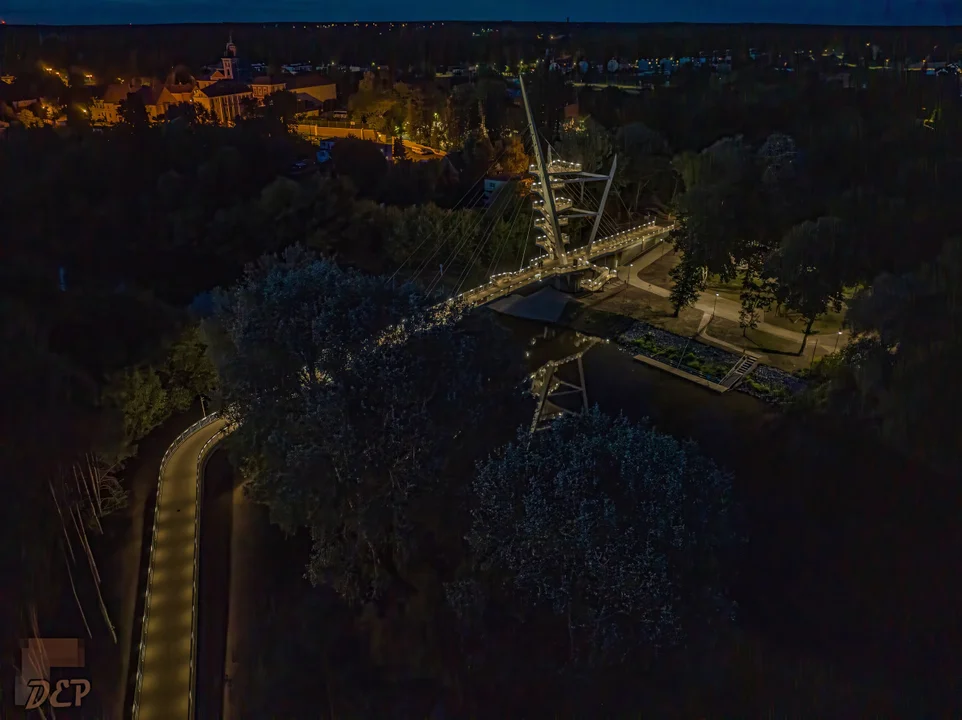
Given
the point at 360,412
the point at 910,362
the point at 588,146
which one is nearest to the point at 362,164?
the point at 588,146

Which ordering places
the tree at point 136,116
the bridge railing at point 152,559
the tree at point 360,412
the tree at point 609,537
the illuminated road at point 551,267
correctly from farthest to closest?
the tree at point 136,116 < the illuminated road at point 551,267 < the tree at point 360,412 < the bridge railing at point 152,559 < the tree at point 609,537

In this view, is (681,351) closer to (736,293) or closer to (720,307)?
(720,307)

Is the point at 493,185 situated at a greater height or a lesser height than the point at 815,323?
greater

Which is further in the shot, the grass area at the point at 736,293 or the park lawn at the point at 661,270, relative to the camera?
the park lawn at the point at 661,270

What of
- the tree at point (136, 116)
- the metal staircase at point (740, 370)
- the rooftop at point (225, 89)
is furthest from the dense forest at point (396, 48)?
the metal staircase at point (740, 370)

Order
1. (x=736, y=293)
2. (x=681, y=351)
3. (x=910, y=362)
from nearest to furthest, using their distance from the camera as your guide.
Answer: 1. (x=910, y=362)
2. (x=681, y=351)
3. (x=736, y=293)

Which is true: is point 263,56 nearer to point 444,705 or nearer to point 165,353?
point 165,353

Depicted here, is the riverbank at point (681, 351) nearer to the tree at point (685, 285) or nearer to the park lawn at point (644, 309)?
the park lawn at point (644, 309)

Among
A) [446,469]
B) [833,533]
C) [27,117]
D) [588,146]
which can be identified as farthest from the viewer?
[27,117]
